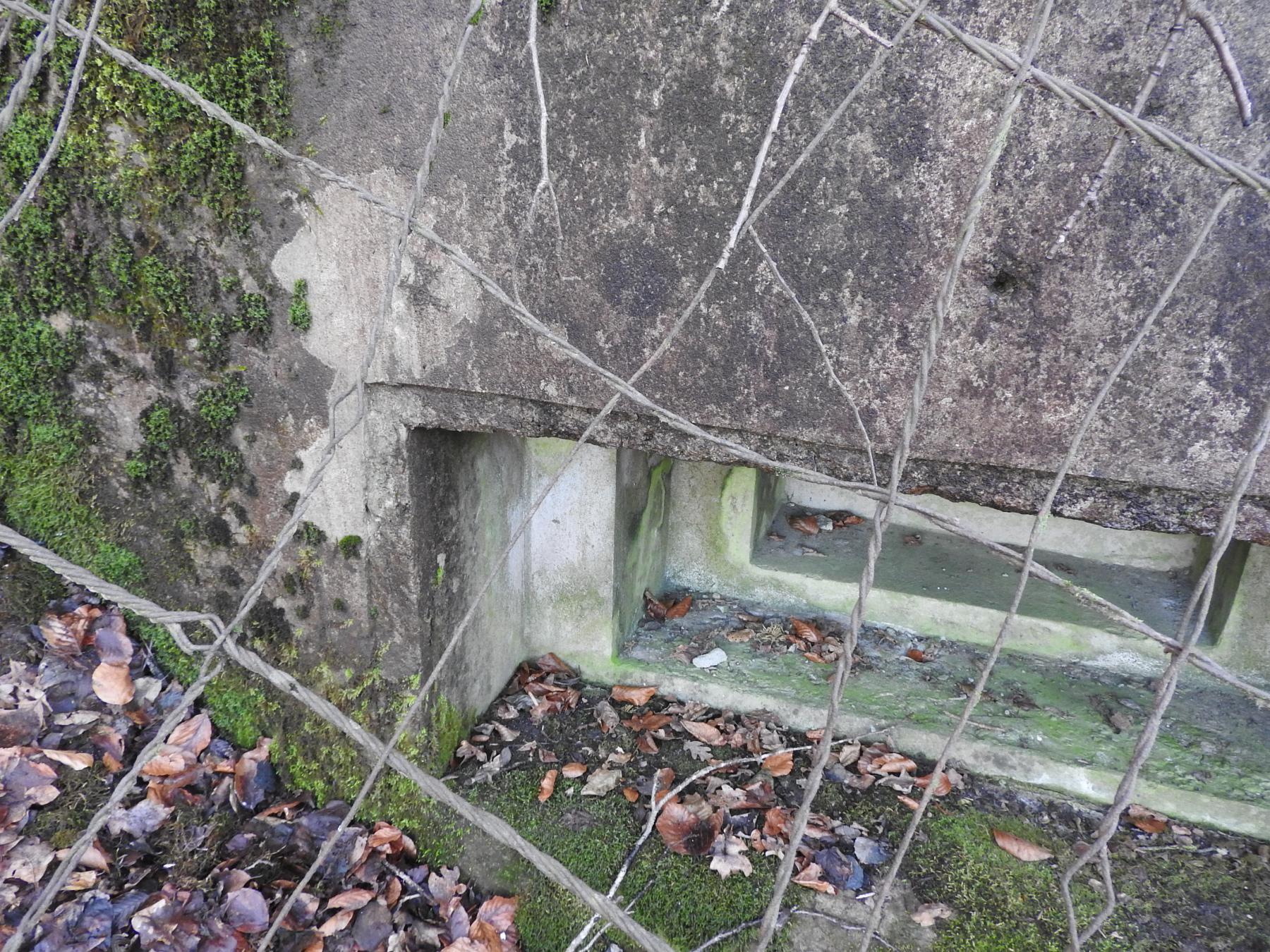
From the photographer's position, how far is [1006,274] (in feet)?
4.94

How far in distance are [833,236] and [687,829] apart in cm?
166

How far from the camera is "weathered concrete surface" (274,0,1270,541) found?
1.38 metres

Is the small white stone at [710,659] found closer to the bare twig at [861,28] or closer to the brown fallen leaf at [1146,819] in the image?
the brown fallen leaf at [1146,819]

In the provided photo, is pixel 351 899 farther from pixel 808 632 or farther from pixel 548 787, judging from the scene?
pixel 808 632

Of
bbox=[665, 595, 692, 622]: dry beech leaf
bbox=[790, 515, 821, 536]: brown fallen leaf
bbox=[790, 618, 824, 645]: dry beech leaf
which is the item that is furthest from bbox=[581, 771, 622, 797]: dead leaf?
bbox=[790, 515, 821, 536]: brown fallen leaf

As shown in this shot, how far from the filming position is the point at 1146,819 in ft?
7.48

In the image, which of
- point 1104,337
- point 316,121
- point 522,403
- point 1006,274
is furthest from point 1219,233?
point 316,121

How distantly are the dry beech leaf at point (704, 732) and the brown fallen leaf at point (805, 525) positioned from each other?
1.48m

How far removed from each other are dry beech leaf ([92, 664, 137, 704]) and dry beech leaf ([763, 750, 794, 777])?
6.54ft

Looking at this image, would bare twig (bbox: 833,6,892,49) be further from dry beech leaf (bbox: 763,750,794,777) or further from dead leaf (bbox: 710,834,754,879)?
dry beech leaf (bbox: 763,750,794,777)

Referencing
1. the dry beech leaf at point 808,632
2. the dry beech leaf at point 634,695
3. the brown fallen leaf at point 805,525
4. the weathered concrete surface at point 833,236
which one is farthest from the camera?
the brown fallen leaf at point 805,525

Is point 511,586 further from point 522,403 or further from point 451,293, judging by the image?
point 451,293

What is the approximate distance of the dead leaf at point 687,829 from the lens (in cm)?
213

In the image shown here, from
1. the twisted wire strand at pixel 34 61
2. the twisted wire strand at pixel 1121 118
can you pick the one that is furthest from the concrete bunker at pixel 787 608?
the twisted wire strand at pixel 1121 118
